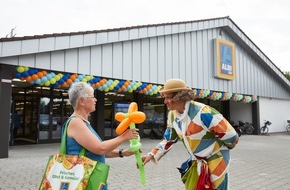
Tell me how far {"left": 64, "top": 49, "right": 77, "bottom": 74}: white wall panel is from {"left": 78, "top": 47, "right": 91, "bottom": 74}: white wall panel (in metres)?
0.16

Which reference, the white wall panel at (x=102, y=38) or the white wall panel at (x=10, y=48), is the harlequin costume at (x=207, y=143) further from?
the white wall panel at (x=102, y=38)

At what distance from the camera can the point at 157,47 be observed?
13258 mm

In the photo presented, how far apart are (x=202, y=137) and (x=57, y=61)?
8.05 metres

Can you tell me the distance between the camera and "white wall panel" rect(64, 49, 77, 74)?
9.97 meters

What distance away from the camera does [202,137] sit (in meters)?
2.55

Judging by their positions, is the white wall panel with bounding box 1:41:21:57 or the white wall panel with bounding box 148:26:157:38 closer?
the white wall panel with bounding box 1:41:21:57

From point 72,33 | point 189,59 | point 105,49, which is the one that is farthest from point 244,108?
point 72,33

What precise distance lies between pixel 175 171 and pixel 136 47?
6537 millimetres

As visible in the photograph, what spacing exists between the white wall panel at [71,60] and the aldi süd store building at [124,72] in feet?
0.11

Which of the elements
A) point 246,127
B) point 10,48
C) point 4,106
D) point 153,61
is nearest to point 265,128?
point 246,127

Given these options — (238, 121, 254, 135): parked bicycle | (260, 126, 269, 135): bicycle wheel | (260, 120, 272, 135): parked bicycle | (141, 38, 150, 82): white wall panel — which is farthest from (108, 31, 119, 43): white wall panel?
(260, 126, 269, 135): bicycle wheel

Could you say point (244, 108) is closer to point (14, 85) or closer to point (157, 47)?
point (157, 47)

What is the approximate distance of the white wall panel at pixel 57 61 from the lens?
9.62 metres

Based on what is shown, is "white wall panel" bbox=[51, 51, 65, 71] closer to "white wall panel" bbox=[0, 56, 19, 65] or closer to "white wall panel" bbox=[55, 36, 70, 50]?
"white wall panel" bbox=[55, 36, 70, 50]
